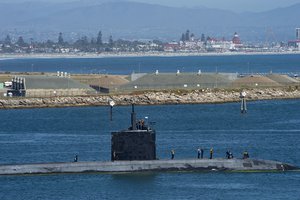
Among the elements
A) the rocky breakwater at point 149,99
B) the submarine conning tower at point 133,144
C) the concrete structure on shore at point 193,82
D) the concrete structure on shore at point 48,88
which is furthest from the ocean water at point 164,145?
the concrete structure on shore at point 193,82

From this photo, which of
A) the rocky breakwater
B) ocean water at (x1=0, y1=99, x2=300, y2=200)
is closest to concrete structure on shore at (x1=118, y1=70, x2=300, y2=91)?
the rocky breakwater

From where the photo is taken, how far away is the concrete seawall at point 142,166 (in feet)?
150

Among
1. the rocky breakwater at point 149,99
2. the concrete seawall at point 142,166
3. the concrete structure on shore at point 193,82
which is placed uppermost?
the concrete seawall at point 142,166

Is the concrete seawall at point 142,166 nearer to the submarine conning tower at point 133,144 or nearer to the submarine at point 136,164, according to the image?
the submarine at point 136,164

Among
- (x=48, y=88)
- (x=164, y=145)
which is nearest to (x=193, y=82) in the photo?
(x=48, y=88)

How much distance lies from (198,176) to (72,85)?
52.2m

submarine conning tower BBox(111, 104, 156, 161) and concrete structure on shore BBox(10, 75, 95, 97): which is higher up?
submarine conning tower BBox(111, 104, 156, 161)

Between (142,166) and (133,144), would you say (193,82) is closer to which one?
(133,144)

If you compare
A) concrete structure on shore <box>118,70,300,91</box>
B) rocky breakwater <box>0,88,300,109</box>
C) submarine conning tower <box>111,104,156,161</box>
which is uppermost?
submarine conning tower <box>111,104,156,161</box>

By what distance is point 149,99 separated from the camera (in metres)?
91.4

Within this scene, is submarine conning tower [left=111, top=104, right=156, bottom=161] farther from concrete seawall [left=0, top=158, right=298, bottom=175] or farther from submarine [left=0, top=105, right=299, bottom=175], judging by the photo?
concrete seawall [left=0, top=158, right=298, bottom=175]

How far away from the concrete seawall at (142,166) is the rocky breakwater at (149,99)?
141ft

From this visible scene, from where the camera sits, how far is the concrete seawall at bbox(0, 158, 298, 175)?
45.7 metres

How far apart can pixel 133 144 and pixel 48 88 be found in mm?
50080
